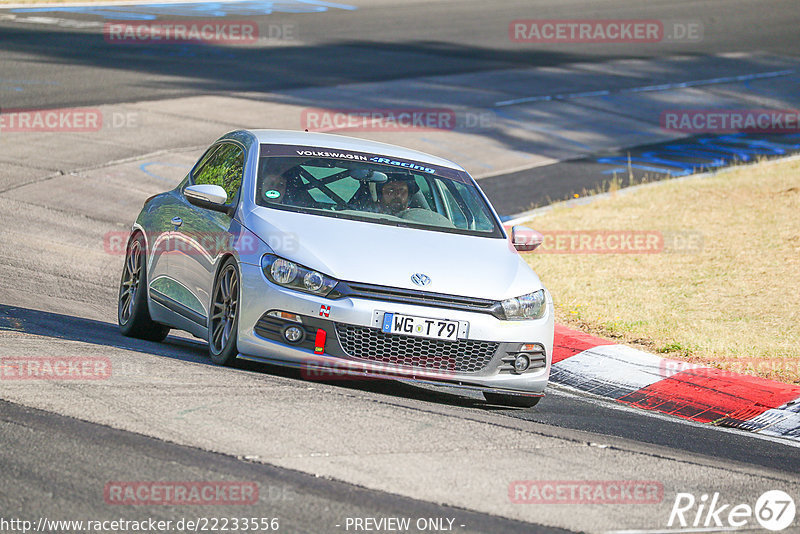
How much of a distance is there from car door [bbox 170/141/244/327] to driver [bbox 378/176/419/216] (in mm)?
1007

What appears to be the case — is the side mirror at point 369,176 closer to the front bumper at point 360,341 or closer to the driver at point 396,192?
the driver at point 396,192

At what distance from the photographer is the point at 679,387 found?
8992 millimetres

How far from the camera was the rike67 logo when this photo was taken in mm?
5391

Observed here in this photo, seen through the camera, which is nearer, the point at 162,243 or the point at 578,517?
the point at 578,517

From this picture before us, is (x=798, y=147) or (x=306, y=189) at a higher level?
(x=306, y=189)

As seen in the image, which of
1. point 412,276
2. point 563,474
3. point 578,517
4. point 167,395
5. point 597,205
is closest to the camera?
point 578,517

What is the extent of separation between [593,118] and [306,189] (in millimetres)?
17633

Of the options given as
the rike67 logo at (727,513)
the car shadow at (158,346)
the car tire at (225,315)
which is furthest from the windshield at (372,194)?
the rike67 logo at (727,513)

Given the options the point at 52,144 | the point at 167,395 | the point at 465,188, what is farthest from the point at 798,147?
the point at 167,395

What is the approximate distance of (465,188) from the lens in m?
8.96

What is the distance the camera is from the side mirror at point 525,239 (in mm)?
8328

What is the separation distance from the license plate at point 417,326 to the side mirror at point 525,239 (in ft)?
4.46

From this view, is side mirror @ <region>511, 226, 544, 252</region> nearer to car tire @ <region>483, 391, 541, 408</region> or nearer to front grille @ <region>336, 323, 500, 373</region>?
car tire @ <region>483, 391, 541, 408</region>

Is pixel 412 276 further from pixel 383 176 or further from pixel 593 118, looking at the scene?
pixel 593 118
